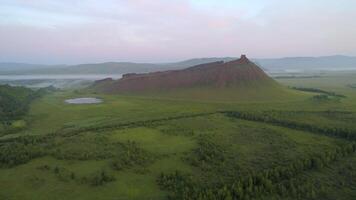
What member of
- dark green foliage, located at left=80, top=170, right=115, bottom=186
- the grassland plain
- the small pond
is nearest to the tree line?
the grassland plain

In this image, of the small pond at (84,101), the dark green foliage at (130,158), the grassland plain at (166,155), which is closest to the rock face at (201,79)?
the small pond at (84,101)

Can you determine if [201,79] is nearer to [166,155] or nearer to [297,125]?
[297,125]

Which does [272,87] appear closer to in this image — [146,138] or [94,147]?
[146,138]

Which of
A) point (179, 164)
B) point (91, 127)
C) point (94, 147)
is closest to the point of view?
point (179, 164)

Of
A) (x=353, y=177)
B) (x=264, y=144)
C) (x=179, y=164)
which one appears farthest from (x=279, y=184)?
(x=264, y=144)

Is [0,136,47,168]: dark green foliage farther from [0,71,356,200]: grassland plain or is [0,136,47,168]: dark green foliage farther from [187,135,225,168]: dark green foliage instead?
[187,135,225,168]: dark green foliage

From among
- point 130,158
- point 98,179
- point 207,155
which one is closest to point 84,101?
point 130,158
